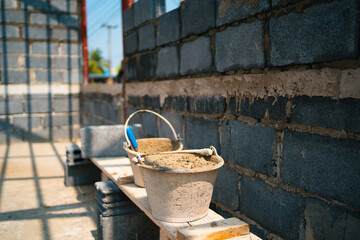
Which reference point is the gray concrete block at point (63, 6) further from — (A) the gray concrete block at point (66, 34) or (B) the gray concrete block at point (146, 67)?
(B) the gray concrete block at point (146, 67)

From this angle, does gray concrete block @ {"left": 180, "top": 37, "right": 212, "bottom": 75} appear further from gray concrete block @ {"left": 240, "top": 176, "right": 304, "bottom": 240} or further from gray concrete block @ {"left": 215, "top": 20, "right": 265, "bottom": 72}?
gray concrete block @ {"left": 240, "top": 176, "right": 304, "bottom": 240}

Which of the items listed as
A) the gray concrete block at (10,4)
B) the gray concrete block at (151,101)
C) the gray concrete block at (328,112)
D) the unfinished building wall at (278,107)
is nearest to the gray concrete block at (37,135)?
the gray concrete block at (10,4)

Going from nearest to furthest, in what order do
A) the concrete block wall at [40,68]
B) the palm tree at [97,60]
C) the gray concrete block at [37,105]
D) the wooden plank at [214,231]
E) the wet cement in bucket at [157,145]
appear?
the wooden plank at [214,231] < the wet cement in bucket at [157,145] < the concrete block wall at [40,68] < the gray concrete block at [37,105] < the palm tree at [97,60]

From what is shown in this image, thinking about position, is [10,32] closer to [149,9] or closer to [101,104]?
[101,104]

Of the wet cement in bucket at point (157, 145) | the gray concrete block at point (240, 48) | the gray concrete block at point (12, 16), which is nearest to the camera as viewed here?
the gray concrete block at point (240, 48)

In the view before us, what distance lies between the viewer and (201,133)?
2.44 m

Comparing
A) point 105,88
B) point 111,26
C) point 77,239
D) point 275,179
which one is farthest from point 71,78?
point 111,26

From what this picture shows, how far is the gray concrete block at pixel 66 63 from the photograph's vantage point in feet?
21.3

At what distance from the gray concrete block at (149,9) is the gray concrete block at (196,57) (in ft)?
2.41

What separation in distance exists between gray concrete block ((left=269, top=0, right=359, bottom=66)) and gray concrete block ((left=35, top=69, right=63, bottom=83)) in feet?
18.5

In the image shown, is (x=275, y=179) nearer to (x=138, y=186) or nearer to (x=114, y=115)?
(x=138, y=186)

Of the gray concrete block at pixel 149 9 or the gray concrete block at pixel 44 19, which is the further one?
the gray concrete block at pixel 44 19

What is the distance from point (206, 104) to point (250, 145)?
0.56 meters

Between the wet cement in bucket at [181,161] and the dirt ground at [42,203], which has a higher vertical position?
the wet cement in bucket at [181,161]
